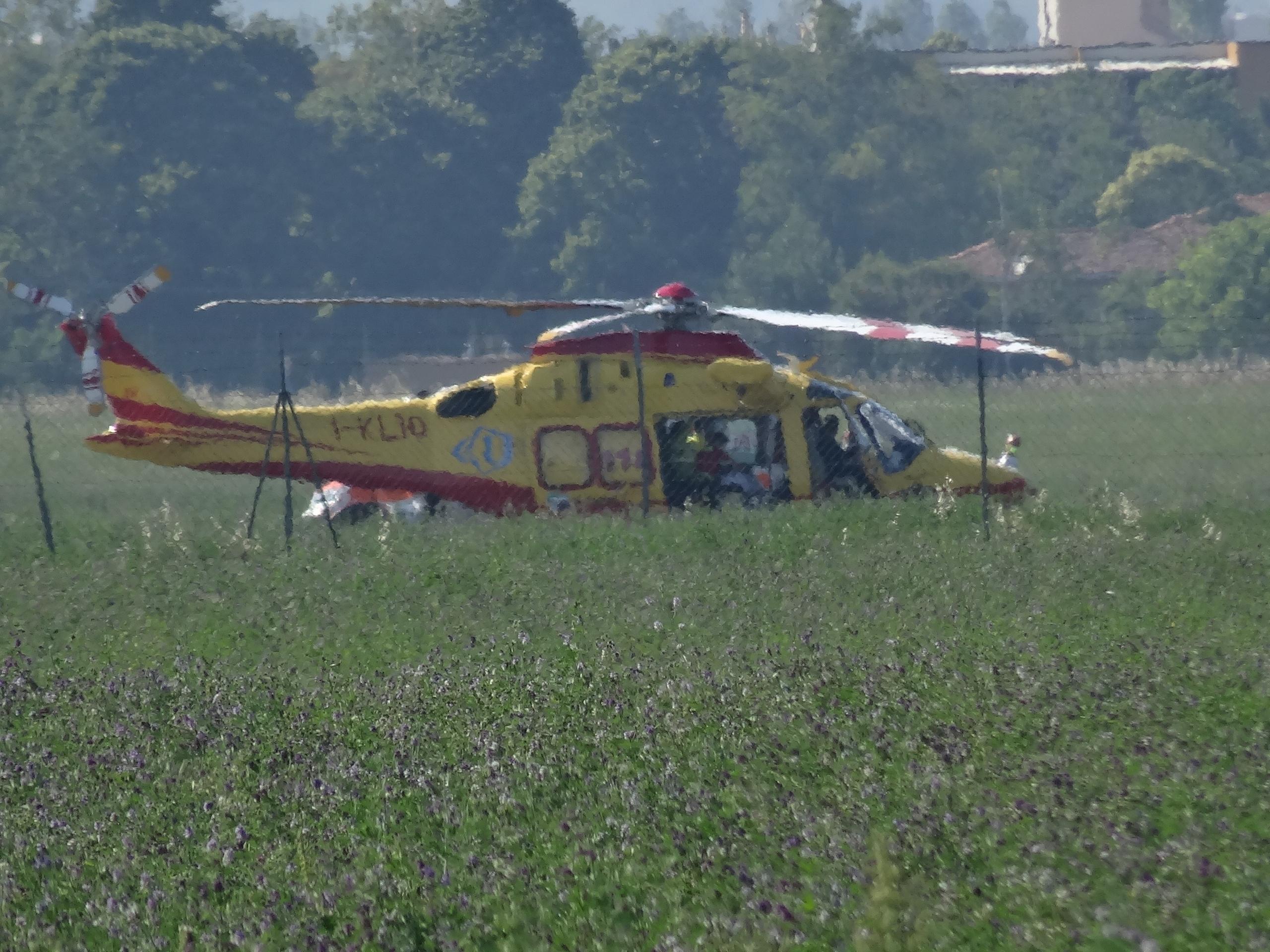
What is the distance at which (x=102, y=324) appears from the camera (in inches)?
576

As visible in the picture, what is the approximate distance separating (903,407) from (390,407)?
855 centimetres

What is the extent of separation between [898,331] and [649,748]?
7.07 metres

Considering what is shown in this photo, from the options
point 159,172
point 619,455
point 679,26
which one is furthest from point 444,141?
point 679,26

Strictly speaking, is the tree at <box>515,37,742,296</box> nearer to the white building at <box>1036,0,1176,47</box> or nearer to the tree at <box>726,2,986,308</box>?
the tree at <box>726,2,986,308</box>

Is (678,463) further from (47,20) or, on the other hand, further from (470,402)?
(47,20)

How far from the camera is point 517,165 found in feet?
197

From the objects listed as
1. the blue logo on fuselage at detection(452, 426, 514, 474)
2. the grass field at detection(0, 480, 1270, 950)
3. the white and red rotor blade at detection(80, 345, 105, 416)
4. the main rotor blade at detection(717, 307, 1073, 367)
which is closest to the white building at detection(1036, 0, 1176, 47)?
the blue logo on fuselage at detection(452, 426, 514, 474)

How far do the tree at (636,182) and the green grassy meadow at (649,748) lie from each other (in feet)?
146

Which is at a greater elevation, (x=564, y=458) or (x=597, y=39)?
(x=597, y=39)

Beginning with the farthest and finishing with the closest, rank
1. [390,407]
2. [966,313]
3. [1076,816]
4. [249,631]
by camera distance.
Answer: [966,313] → [390,407] → [249,631] → [1076,816]

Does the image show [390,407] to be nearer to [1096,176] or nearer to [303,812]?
[303,812]

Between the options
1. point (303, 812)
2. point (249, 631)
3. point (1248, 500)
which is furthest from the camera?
point (1248, 500)

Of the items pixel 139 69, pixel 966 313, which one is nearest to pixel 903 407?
pixel 966 313

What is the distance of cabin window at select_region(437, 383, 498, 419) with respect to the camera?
14328 millimetres
